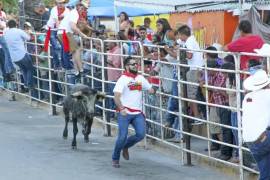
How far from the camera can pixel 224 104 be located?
11320mm

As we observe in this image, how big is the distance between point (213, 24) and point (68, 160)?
751 cm

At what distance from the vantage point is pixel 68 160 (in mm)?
12695

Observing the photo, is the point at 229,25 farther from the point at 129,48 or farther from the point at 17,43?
the point at 17,43

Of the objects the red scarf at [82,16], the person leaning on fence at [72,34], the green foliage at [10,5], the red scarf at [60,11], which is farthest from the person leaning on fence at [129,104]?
the green foliage at [10,5]

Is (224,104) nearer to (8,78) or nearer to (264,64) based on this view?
(264,64)

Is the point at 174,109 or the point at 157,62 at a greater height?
the point at 157,62

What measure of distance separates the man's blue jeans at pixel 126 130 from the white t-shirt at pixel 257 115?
3.69 m

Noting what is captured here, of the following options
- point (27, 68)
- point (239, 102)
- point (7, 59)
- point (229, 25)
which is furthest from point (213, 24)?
point (239, 102)

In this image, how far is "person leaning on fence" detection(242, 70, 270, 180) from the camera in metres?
8.55

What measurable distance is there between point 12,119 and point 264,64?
897 centimetres

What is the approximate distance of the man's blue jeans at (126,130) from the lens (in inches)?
475

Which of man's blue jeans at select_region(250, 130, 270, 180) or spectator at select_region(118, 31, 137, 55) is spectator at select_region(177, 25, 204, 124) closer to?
spectator at select_region(118, 31, 137, 55)

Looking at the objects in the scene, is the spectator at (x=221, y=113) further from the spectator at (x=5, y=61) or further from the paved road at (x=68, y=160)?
the spectator at (x=5, y=61)

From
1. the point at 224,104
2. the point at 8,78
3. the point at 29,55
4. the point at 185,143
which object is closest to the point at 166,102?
the point at 185,143
